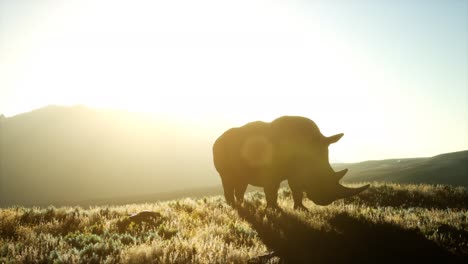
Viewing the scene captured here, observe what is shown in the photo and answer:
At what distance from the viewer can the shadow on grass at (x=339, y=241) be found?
319 inches

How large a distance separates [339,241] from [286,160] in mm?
4002

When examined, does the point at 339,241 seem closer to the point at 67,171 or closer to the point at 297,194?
the point at 297,194

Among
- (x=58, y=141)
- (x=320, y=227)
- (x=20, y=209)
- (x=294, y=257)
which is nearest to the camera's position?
(x=294, y=257)

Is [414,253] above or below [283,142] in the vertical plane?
below

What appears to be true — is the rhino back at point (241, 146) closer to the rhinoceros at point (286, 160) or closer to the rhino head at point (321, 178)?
the rhinoceros at point (286, 160)

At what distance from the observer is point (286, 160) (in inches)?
497

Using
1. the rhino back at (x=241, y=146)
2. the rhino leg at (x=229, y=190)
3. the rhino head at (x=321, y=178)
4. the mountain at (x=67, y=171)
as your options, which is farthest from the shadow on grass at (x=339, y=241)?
the mountain at (x=67, y=171)

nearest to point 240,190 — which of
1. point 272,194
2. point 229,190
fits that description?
point 229,190

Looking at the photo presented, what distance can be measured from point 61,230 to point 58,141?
7938 inches

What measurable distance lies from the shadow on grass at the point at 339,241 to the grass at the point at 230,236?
21 mm

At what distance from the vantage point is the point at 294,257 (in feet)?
26.0

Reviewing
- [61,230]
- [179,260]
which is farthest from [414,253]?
[61,230]

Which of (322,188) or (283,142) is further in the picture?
(283,142)

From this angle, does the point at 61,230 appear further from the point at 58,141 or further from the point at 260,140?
the point at 58,141
